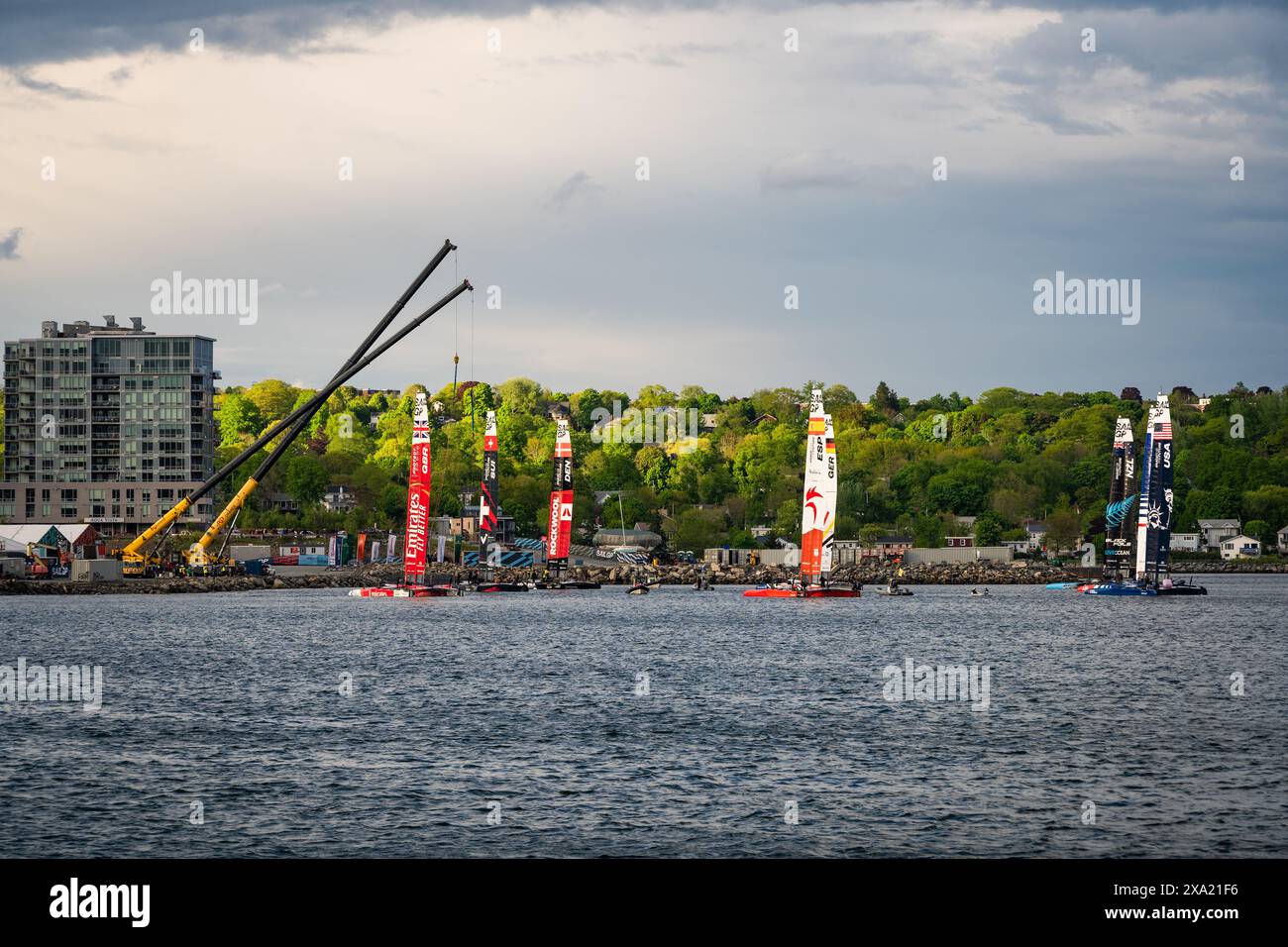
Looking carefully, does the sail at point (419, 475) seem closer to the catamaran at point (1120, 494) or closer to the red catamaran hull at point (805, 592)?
the red catamaran hull at point (805, 592)

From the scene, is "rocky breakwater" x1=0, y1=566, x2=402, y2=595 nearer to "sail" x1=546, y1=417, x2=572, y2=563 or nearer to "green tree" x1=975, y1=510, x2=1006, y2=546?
"sail" x1=546, y1=417, x2=572, y2=563

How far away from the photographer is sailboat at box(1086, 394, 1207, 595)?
10188cm

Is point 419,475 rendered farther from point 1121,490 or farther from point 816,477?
point 1121,490

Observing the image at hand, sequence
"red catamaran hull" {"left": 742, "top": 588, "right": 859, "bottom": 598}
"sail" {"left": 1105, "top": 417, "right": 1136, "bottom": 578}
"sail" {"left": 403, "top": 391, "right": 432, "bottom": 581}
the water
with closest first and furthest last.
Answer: the water, "sail" {"left": 403, "top": 391, "right": 432, "bottom": 581}, "red catamaran hull" {"left": 742, "top": 588, "right": 859, "bottom": 598}, "sail" {"left": 1105, "top": 417, "right": 1136, "bottom": 578}

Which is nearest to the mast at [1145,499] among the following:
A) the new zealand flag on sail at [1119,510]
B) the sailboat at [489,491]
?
the new zealand flag on sail at [1119,510]

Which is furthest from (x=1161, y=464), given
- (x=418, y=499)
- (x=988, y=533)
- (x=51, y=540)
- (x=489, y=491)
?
(x=51, y=540)

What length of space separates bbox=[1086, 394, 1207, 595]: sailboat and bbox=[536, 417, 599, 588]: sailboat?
4888 cm

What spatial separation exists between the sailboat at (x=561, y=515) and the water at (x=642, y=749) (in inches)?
2172

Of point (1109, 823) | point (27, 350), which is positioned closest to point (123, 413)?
point (27, 350)

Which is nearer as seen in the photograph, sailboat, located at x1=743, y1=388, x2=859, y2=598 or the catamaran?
sailboat, located at x1=743, y1=388, x2=859, y2=598

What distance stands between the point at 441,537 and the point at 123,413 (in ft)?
173

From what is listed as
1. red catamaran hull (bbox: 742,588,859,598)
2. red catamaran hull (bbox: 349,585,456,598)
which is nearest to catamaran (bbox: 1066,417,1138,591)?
red catamaran hull (bbox: 742,588,859,598)

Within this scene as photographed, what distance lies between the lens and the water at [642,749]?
24219mm
